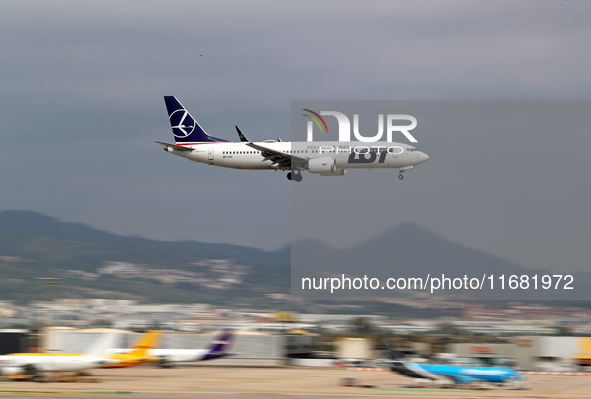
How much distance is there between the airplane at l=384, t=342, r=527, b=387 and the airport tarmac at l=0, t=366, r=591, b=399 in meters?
0.91

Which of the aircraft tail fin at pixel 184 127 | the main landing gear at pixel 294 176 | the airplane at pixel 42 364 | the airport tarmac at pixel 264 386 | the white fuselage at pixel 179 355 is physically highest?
the aircraft tail fin at pixel 184 127

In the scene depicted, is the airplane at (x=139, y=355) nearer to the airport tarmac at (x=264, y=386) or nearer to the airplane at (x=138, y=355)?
the airplane at (x=138, y=355)

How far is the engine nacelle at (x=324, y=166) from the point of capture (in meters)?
77.2

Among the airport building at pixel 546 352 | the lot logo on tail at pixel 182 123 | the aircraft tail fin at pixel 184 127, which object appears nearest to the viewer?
the airport building at pixel 546 352

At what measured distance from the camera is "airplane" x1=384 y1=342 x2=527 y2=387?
57844 millimetres

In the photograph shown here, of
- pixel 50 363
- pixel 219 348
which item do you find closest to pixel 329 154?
pixel 219 348

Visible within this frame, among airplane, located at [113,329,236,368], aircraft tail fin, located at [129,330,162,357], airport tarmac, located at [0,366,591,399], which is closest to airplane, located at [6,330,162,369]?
aircraft tail fin, located at [129,330,162,357]

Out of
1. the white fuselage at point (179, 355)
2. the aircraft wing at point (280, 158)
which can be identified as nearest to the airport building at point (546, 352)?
the aircraft wing at point (280, 158)

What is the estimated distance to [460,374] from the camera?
58281mm

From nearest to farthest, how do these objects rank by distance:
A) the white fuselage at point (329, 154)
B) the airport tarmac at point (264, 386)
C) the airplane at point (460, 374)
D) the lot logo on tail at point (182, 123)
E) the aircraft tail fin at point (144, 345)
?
the airport tarmac at point (264, 386)
the airplane at point (460, 374)
the aircraft tail fin at point (144, 345)
the white fuselage at point (329, 154)
the lot logo on tail at point (182, 123)

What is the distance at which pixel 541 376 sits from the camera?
232ft

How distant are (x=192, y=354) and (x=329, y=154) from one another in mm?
22280

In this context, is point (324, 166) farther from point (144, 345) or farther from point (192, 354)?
point (144, 345)

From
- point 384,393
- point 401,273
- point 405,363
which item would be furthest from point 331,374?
point 401,273
